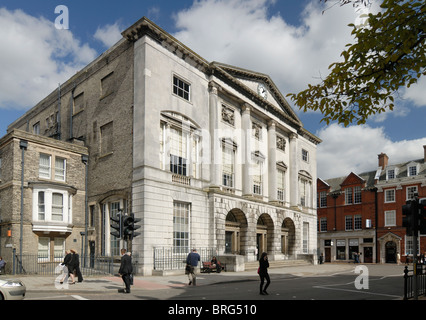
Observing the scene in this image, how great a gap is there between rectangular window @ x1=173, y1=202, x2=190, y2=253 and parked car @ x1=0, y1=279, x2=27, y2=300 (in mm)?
13727

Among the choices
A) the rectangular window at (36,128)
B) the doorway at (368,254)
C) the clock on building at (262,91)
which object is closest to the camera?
the clock on building at (262,91)

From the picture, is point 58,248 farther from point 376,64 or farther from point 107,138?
point 376,64

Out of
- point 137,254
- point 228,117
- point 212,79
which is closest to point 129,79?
point 212,79

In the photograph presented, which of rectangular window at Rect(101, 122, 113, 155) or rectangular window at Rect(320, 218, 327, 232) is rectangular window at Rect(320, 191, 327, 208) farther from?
rectangular window at Rect(101, 122, 113, 155)

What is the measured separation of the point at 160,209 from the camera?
80.1ft

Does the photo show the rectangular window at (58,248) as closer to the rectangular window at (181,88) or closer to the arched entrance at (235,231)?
the arched entrance at (235,231)

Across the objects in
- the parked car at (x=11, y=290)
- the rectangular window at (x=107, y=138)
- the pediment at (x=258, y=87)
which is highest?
the pediment at (x=258, y=87)

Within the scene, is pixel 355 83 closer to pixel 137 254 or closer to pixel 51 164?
pixel 137 254

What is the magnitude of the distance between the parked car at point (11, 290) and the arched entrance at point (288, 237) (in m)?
29.8

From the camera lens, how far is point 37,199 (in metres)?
25.2

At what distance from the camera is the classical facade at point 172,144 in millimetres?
24562

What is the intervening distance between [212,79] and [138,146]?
9050 millimetres

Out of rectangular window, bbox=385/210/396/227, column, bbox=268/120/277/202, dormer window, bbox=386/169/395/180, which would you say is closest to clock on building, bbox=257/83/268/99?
column, bbox=268/120/277/202

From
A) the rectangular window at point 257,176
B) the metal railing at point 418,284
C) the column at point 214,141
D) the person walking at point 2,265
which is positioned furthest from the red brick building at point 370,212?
the person walking at point 2,265
